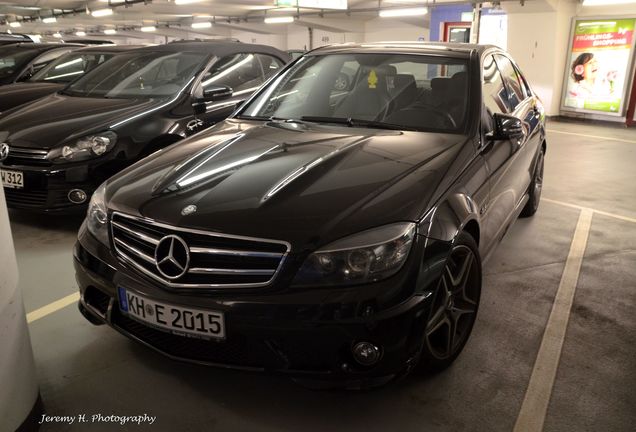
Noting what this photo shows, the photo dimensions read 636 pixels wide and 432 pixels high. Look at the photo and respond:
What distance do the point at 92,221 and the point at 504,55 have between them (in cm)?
287

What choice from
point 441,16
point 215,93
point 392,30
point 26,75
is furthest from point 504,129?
point 392,30

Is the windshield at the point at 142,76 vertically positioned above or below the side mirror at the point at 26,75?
above

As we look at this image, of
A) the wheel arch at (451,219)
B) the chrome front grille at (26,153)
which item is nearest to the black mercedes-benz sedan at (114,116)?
the chrome front grille at (26,153)

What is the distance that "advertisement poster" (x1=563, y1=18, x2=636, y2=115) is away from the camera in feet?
32.9

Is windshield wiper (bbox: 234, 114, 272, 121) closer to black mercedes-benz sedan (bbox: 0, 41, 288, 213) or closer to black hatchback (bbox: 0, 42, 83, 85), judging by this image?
black mercedes-benz sedan (bbox: 0, 41, 288, 213)

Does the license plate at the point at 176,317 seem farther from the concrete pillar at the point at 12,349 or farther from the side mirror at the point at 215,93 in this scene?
the side mirror at the point at 215,93

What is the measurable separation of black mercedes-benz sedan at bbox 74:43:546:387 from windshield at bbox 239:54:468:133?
0.9 inches

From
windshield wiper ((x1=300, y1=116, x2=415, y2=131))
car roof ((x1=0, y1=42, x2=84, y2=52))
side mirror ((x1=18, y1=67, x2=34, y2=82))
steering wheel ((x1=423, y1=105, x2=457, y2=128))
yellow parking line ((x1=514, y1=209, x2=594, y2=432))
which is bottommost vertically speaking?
yellow parking line ((x1=514, y1=209, x2=594, y2=432))

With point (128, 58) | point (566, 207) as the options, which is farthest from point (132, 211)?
point (566, 207)

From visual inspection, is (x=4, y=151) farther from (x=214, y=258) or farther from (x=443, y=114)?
(x=443, y=114)

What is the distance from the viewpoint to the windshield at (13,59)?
702 centimetres

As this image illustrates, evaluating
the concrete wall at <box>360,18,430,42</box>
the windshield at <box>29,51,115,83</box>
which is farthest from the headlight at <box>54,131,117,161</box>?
the concrete wall at <box>360,18,430,42</box>

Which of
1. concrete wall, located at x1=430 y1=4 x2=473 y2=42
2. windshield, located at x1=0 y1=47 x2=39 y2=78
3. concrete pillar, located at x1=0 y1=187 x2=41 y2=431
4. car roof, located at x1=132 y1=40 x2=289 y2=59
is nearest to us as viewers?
concrete pillar, located at x1=0 y1=187 x2=41 y2=431

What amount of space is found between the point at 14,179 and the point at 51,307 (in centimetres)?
134
